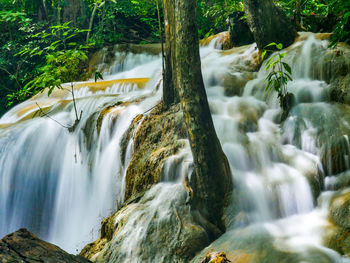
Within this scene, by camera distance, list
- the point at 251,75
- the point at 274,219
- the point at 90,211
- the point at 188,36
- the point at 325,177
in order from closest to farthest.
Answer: the point at 188,36 < the point at 274,219 < the point at 325,177 < the point at 90,211 < the point at 251,75

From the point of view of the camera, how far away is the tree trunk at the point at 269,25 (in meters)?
6.54

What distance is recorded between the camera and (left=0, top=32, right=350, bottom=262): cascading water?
3416 millimetres

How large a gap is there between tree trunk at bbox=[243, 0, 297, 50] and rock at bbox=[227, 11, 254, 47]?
5.65 ft

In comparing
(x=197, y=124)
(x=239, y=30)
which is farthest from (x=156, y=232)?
(x=239, y=30)

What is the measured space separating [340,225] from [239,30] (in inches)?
255

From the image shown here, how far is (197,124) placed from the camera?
130 inches

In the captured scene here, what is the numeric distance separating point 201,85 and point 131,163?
162 centimetres

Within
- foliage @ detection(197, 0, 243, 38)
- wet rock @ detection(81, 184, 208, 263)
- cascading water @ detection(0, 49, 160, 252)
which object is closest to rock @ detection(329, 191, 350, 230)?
wet rock @ detection(81, 184, 208, 263)

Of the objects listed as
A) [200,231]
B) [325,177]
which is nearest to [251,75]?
[325,177]

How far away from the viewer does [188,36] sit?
3.17 m

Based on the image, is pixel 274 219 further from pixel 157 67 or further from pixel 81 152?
pixel 157 67

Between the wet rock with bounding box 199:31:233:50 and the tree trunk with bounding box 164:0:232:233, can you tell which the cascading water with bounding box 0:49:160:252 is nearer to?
the tree trunk with bounding box 164:0:232:233

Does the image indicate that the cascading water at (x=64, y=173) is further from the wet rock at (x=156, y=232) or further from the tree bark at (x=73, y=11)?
the tree bark at (x=73, y=11)

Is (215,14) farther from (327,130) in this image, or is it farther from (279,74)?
(327,130)
